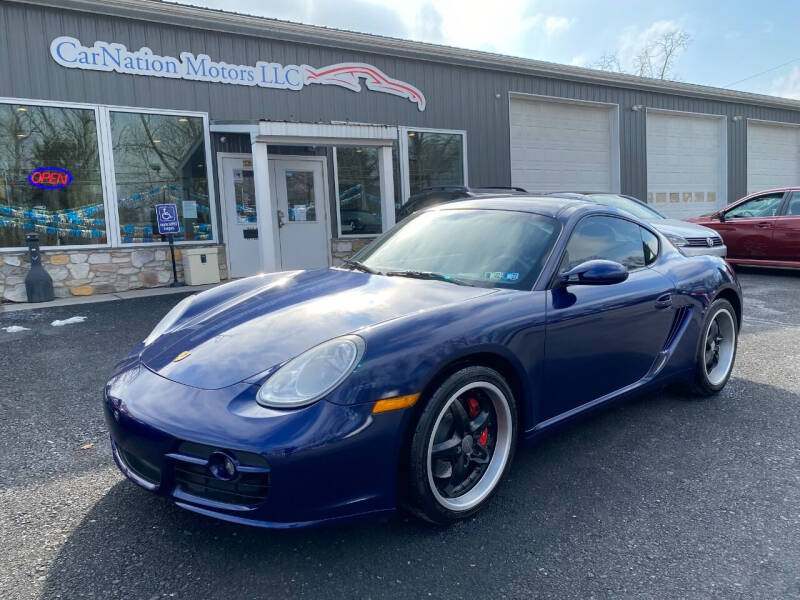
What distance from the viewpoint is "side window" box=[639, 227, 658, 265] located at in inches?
142

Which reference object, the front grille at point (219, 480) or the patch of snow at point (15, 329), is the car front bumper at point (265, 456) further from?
the patch of snow at point (15, 329)

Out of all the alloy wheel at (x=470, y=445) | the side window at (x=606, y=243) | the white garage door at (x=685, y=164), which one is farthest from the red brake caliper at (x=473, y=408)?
the white garage door at (x=685, y=164)

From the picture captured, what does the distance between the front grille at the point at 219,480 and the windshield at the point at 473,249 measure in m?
1.35

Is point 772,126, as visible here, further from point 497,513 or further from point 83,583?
point 83,583

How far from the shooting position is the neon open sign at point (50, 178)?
8492mm

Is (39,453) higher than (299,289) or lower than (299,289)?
lower

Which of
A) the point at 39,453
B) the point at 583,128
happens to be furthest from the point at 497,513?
the point at 583,128

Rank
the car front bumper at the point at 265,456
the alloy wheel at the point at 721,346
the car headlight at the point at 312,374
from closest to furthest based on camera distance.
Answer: the car front bumper at the point at 265,456, the car headlight at the point at 312,374, the alloy wheel at the point at 721,346

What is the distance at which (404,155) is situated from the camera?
11.7 metres

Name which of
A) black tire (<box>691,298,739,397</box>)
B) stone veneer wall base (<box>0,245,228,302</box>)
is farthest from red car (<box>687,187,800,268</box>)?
stone veneer wall base (<box>0,245,228,302</box>)

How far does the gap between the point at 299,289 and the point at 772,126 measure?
70.8ft

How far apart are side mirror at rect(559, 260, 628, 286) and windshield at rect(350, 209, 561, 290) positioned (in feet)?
0.51

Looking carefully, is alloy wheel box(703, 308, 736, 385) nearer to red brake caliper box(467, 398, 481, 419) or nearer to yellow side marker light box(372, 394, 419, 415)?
red brake caliper box(467, 398, 481, 419)

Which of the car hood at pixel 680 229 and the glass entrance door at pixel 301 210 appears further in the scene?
the glass entrance door at pixel 301 210
